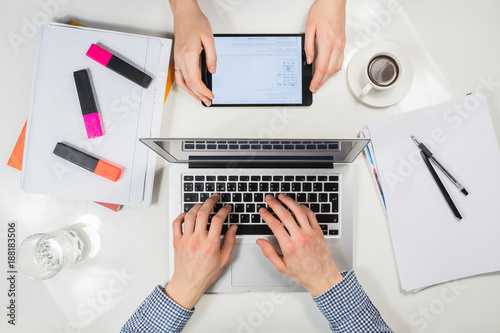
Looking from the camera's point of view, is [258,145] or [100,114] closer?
[258,145]

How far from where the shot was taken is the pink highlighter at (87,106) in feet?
2.73

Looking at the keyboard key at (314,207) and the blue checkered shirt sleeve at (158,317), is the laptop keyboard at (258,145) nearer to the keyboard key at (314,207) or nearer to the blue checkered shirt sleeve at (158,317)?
the keyboard key at (314,207)

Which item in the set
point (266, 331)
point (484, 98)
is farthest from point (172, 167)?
point (484, 98)

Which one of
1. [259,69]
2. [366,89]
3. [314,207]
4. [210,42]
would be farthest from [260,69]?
[314,207]

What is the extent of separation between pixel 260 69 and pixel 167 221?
432 millimetres

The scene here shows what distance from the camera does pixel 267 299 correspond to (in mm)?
858

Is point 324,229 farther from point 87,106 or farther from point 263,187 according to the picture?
point 87,106

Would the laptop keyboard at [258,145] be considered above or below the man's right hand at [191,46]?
below

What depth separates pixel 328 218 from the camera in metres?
0.83

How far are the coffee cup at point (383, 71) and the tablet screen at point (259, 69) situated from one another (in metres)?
0.16

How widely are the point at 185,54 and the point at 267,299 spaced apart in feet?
2.00

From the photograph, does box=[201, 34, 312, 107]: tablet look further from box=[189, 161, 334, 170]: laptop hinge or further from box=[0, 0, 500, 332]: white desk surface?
box=[189, 161, 334, 170]: laptop hinge

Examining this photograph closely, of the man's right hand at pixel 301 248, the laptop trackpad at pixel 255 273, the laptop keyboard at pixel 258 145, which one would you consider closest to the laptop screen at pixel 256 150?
the laptop keyboard at pixel 258 145

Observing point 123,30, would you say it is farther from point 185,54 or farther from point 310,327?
point 310,327
